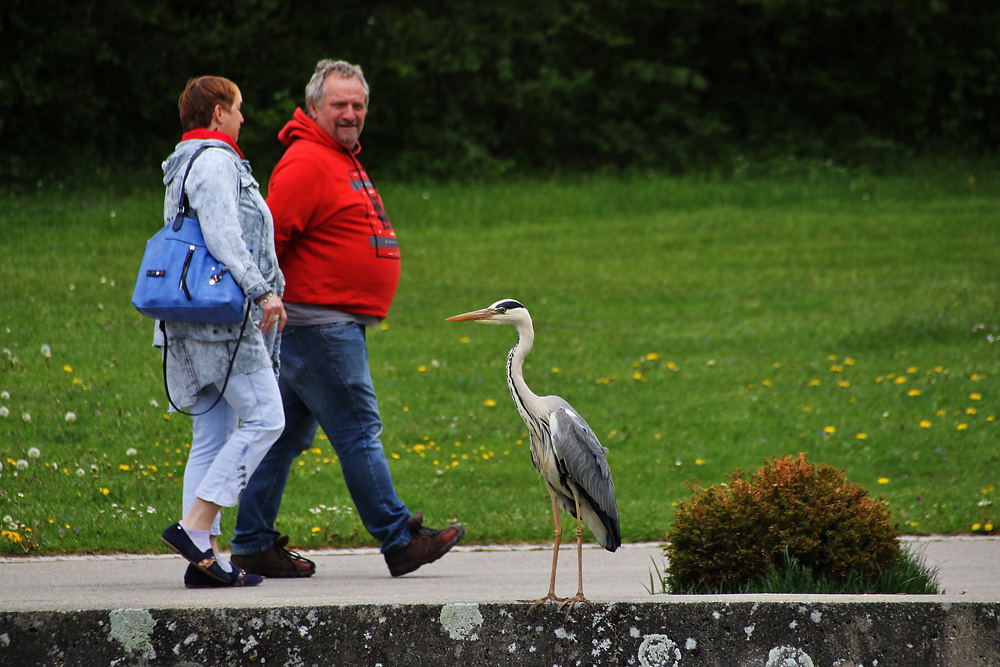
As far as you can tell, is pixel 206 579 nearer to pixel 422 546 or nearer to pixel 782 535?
pixel 422 546

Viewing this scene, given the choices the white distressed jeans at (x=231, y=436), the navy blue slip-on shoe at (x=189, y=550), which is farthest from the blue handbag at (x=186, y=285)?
the navy blue slip-on shoe at (x=189, y=550)

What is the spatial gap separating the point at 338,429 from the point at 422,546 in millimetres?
690

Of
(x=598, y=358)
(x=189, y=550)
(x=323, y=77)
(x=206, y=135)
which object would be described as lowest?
(x=598, y=358)

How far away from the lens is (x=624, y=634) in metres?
3.24

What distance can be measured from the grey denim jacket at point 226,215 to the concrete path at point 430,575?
1088mm

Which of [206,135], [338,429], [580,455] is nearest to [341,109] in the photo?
[206,135]

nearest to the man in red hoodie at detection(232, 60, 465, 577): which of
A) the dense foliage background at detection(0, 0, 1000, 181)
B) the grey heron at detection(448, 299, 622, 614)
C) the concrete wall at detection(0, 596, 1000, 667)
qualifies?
the grey heron at detection(448, 299, 622, 614)

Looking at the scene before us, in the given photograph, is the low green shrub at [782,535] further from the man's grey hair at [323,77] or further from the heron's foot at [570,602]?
the man's grey hair at [323,77]

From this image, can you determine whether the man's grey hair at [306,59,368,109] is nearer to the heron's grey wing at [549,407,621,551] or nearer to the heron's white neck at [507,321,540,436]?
the heron's white neck at [507,321,540,436]

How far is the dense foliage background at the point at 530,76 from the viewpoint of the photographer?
20.5 metres

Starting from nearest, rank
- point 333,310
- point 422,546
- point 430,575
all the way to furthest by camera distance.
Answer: point 333,310
point 422,546
point 430,575

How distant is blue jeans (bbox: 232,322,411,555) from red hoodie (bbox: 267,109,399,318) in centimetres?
16

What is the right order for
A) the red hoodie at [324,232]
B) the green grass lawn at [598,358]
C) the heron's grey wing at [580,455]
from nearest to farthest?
the heron's grey wing at [580,455] < the red hoodie at [324,232] < the green grass lawn at [598,358]

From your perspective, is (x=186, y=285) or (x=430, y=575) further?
(x=430, y=575)
